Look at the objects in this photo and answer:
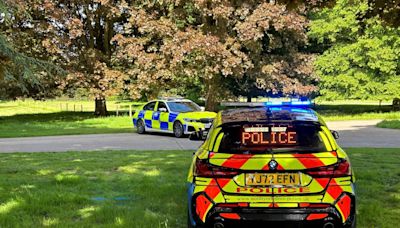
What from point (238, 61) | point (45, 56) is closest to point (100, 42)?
point (45, 56)

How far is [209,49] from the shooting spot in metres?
24.6

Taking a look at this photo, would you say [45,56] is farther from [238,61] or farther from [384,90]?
[384,90]

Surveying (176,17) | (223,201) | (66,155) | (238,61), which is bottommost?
(66,155)

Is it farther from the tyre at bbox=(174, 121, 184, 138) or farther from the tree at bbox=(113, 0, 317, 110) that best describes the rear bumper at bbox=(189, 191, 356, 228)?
the tree at bbox=(113, 0, 317, 110)

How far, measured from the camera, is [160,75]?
2692cm

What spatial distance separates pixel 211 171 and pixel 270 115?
94 cm

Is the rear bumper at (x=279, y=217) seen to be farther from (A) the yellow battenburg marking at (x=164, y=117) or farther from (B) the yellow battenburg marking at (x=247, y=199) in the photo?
(A) the yellow battenburg marking at (x=164, y=117)

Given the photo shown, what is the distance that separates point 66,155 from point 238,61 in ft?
47.9

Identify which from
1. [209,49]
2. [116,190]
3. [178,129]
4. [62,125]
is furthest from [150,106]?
[116,190]

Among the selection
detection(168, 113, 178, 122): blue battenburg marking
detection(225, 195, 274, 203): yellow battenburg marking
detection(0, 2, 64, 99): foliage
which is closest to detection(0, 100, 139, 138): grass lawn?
detection(168, 113, 178, 122): blue battenburg marking

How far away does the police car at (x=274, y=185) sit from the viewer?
4.24 metres

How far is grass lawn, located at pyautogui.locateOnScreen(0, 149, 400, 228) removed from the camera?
554 centimetres

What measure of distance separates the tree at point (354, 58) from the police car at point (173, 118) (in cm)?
1393

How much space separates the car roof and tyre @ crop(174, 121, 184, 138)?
11.6 meters
